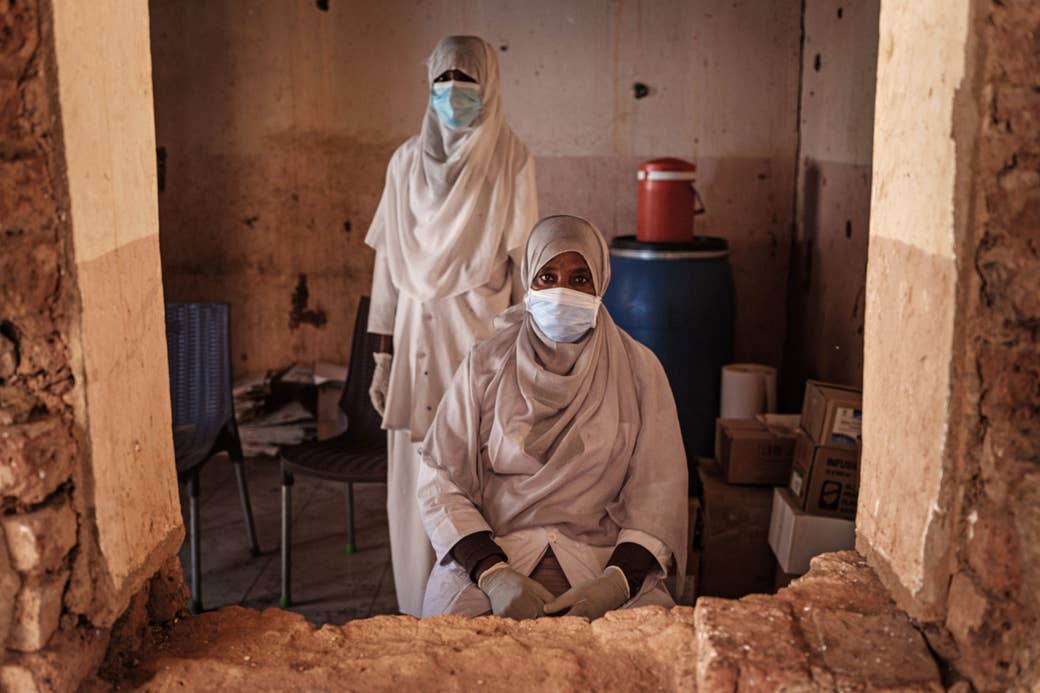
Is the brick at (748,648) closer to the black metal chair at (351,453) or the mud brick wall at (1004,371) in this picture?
the mud brick wall at (1004,371)

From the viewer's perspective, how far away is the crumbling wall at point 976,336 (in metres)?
1.16

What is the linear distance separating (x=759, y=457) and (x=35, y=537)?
2.23 metres

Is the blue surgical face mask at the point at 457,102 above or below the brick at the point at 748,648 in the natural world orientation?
above

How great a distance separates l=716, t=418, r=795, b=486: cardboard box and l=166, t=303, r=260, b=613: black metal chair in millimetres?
1719

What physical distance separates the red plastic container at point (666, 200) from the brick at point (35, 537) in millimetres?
3248

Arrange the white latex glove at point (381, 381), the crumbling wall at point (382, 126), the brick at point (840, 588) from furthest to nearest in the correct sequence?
the crumbling wall at point (382, 126)
the white latex glove at point (381, 381)
the brick at point (840, 588)

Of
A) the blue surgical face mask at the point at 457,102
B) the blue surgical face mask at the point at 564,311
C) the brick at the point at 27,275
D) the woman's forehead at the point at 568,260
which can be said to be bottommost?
the blue surgical face mask at the point at 564,311

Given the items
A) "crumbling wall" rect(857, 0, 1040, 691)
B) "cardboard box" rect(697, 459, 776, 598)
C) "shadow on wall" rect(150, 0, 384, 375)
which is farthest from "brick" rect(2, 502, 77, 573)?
"shadow on wall" rect(150, 0, 384, 375)

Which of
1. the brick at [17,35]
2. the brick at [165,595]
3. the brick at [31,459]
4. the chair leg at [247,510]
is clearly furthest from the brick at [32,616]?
the chair leg at [247,510]

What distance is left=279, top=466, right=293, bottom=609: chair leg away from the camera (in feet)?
10.7

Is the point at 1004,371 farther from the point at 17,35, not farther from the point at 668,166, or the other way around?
the point at 668,166

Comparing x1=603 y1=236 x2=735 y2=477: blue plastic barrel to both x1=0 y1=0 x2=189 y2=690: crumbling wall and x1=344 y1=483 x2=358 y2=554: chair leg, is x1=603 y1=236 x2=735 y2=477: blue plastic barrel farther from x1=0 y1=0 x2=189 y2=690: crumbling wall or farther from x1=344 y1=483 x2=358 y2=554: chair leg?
x1=0 y1=0 x2=189 y2=690: crumbling wall

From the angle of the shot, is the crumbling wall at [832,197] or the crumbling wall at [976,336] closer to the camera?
the crumbling wall at [976,336]

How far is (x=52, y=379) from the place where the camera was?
1.25 metres
